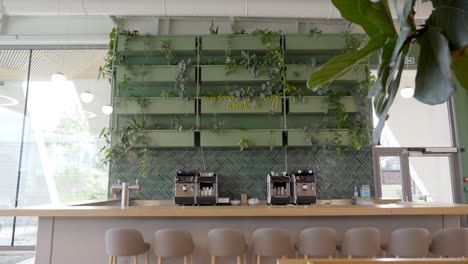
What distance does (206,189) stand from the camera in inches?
195

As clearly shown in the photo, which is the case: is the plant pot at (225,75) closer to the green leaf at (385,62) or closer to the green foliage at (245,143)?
the green foliage at (245,143)

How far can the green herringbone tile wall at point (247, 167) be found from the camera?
18.1ft

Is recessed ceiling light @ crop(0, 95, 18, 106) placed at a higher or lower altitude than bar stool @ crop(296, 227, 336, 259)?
higher

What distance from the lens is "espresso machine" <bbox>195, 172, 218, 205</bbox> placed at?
4918mm

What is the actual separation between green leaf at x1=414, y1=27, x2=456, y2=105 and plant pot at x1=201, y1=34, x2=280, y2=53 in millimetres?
4950

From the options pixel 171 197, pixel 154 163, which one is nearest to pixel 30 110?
pixel 154 163

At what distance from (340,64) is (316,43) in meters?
5.02

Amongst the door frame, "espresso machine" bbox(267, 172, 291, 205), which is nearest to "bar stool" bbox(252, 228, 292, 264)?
"espresso machine" bbox(267, 172, 291, 205)

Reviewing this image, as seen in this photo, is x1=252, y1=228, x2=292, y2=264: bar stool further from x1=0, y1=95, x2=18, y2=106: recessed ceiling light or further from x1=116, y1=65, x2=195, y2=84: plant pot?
x1=0, y1=95, x2=18, y2=106: recessed ceiling light

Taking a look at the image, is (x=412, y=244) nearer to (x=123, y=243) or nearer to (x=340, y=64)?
(x=123, y=243)

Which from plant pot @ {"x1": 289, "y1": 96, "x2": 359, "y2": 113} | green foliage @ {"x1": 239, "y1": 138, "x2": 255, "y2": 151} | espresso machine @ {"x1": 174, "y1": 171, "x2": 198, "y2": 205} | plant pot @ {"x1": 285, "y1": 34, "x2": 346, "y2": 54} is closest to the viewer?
espresso machine @ {"x1": 174, "y1": 171, "x2": 198, "y2": 205}

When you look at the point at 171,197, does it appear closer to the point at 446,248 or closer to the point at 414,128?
the point at 446,248

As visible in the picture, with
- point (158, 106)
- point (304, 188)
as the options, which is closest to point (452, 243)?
point (304, 188)

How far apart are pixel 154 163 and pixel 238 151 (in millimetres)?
1498
